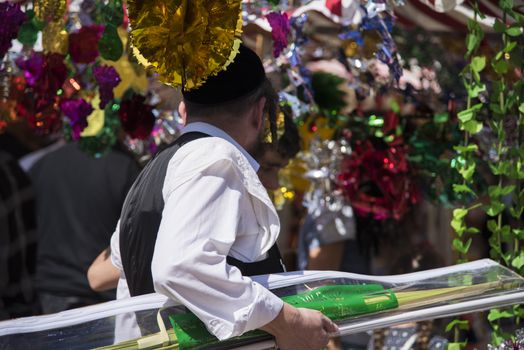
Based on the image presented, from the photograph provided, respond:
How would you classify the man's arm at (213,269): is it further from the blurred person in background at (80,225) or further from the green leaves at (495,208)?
the blurred person in background at (80,225)

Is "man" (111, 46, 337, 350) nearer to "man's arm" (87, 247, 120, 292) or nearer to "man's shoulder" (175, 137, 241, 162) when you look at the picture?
"man's shoulder" (175, 137, 241, 162)

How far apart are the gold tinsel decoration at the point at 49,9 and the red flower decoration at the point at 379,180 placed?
1.37 meters

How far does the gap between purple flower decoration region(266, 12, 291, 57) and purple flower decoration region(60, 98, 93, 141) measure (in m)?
0.65

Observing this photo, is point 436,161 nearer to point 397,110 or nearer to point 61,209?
point 397,110

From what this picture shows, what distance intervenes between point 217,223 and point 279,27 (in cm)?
120

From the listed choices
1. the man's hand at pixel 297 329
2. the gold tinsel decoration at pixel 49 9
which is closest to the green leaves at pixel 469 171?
the man's hand at pixel 297 329

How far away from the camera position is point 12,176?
3.49 meters

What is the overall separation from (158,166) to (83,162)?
206 centimetres

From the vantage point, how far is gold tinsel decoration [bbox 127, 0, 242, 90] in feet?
6.77

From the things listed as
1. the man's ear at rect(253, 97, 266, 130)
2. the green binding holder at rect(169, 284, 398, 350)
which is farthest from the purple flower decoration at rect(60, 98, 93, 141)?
the green binding holder at rect(169, 284, 398, 350)

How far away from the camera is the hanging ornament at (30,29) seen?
2.78 m

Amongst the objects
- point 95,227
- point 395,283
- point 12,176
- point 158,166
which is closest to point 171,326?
point 158,166

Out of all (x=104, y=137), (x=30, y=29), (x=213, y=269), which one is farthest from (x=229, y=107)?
(x=104, y=137)

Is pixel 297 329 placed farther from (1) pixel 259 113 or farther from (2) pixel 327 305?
(1) pixel 259 113
